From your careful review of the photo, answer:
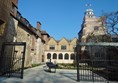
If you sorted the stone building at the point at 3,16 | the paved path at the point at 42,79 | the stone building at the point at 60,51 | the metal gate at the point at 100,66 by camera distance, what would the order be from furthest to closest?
the stone building at the point at 60,51, the stone building at the point at 3,16, the metal gate at the point at 100,66, the paved path at the point at 42,79

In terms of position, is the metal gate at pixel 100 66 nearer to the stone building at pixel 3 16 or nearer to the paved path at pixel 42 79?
the paved path at pixel 42 79

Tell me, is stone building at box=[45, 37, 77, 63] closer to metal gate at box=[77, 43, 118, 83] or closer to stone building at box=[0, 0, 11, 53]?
metal gate at box=[77, 43, 118, 83]

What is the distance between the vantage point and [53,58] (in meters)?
51.5

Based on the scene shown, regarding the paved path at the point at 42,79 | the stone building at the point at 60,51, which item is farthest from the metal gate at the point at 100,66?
the stone building at the point at 60,51

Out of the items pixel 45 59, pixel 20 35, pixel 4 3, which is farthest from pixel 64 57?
pixel 4 3

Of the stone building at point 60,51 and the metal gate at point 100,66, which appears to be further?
the stone building at point 60,51

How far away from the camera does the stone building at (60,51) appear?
5091 cm

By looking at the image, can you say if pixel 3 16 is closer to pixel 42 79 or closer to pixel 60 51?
pixel 42 79

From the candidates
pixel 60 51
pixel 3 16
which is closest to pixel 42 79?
pixel 3 16

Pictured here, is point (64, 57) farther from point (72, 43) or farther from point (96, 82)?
point (96, 82)

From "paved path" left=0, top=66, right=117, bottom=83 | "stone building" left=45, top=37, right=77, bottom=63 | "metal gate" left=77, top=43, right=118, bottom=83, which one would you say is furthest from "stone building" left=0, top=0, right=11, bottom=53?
"stone building" left=45, top=37, right=77, bottom=63

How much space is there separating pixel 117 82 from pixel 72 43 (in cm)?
4120

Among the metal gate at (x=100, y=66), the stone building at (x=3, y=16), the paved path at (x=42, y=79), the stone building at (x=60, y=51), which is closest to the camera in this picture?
the paved path at (x=42, y=79)

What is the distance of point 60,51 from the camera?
52.0 metres
